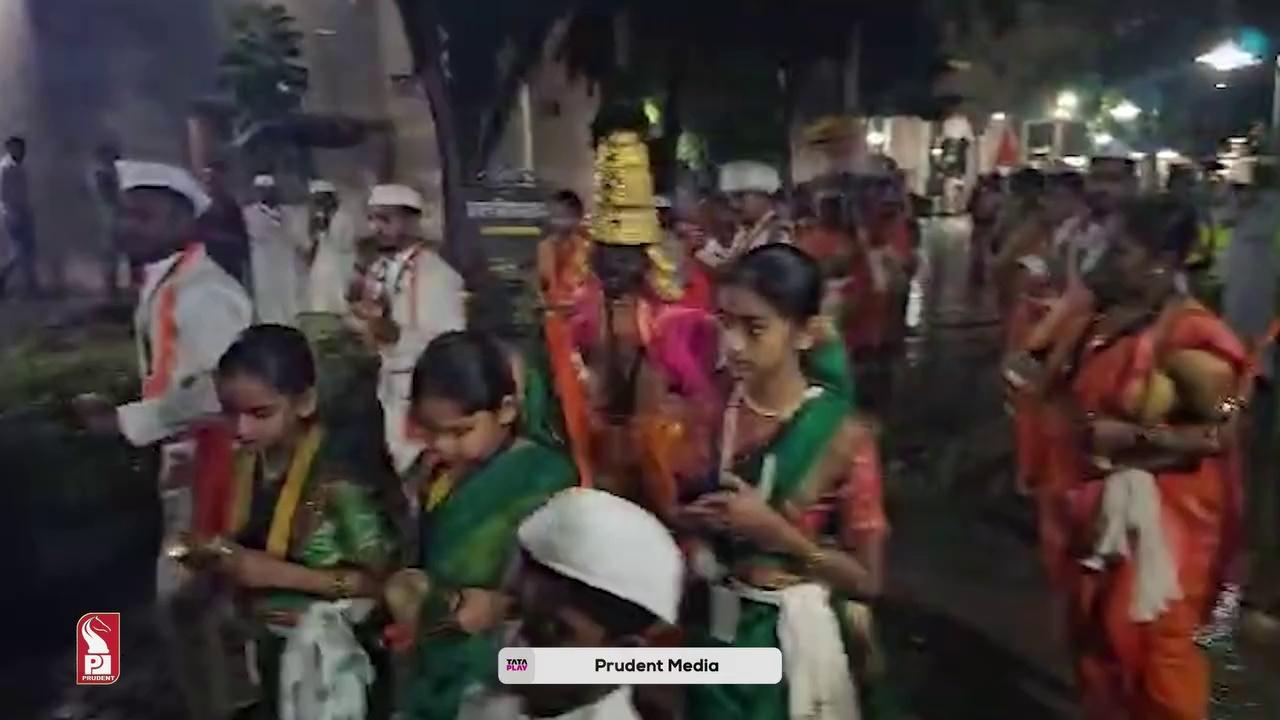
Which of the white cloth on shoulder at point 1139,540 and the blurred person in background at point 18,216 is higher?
the blurred person in background at point 18,216

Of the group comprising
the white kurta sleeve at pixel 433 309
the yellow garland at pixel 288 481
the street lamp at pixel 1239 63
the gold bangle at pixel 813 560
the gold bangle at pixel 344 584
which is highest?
the street lamp at pixel 1239 63

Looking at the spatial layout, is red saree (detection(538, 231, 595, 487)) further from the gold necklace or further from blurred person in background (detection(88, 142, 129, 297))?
blurred person in background (detection(88, 142, 129, 297))

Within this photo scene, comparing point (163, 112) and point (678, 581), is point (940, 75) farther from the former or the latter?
point (163, 112)

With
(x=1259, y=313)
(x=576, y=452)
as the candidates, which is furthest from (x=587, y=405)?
(x=1259, y=313)

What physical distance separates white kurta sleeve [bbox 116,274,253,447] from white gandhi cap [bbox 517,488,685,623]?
0.32m

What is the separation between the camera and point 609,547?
1.10 meters

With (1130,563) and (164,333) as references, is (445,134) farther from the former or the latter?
(1130,563)

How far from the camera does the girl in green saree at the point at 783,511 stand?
1124 mm

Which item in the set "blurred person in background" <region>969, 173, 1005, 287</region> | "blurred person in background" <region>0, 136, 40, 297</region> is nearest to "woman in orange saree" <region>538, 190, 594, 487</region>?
"blurred person in background" <region>969, 173, 1005, 287</region>

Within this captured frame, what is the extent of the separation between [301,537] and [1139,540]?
0.77m

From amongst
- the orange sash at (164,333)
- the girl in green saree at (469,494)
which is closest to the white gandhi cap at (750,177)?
the girl in green saree at (469,494)

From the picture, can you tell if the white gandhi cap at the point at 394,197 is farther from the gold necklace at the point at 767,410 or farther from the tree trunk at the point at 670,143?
the gold necklace at the point at 767,410

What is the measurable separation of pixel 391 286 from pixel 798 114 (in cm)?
39

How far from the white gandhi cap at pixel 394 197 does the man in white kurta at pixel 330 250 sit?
3 centimetres
